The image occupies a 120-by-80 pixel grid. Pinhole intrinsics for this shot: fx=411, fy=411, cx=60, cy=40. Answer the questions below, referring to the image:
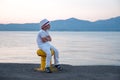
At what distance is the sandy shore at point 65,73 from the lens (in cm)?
1086

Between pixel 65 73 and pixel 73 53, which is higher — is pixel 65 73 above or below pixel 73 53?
above

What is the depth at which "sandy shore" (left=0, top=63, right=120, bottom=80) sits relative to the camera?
10.9 meters

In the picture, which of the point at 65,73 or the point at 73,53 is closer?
the point at 65,73

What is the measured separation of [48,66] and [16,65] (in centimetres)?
196

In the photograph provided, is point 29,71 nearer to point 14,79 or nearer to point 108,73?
point 14,79

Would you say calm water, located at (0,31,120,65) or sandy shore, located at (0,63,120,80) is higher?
sandy shore, located at (0,63,120,80)

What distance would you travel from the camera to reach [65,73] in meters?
11.6

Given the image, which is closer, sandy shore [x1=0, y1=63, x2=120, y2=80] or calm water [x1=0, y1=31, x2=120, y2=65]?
sandy shore [x1=0, y1=63, x2=120, y2=80]

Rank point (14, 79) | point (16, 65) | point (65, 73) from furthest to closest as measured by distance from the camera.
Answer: point (16, 65), point (65, 73), point (14, 79)

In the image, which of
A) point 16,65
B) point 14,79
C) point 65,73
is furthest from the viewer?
point 16,65

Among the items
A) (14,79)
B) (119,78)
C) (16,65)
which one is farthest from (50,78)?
(16,65)

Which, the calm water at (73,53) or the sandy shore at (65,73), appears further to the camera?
the calm water at (73,53)

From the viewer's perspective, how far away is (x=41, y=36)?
1220 cm

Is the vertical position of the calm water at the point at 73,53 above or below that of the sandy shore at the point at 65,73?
below
